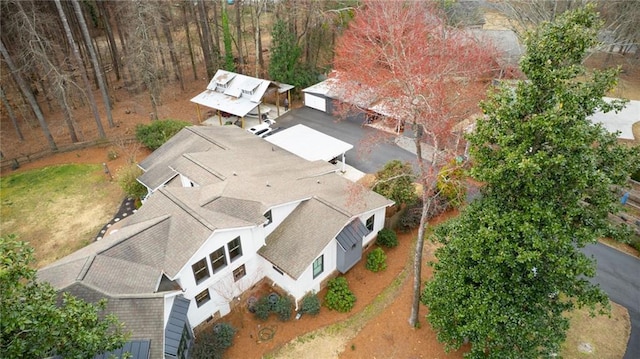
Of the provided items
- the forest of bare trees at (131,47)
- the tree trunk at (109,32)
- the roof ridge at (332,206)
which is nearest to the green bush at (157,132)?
the forest of bare trees at (131,47)

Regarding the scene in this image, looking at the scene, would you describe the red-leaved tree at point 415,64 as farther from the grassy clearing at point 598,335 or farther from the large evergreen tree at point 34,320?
the large evergreen tree at point 34,320


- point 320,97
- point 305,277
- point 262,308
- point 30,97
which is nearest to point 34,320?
point 262,308

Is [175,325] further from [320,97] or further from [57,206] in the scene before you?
[320,97]

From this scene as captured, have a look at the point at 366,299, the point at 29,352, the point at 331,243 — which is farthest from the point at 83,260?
the point at 366,299

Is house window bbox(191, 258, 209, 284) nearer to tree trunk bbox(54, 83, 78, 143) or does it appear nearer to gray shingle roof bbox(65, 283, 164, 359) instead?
gray shingle roof bbox(65, 283, 164, 359)

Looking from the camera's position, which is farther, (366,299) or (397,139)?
(397,139)

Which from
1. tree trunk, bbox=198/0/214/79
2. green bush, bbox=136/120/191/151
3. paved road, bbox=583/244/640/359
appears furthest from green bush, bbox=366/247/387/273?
tree trunk, bbox=198/0/214/79

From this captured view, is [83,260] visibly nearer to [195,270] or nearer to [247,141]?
[195,270]
